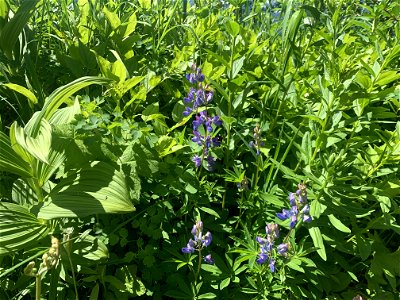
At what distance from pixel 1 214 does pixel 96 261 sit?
37 cm

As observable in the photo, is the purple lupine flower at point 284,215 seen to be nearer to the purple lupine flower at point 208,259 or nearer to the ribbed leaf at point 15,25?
the purple lupine flower at point 208,259

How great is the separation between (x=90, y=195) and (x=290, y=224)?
28.1 inches

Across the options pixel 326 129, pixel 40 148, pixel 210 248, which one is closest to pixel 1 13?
pixel 40 148

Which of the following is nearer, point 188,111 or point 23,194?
point 23,194

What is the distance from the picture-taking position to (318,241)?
64.8 inches

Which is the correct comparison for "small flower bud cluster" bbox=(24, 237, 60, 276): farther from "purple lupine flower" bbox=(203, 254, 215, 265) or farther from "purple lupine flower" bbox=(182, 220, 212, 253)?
"purple lupine flower" bbox=(203, 254, 215, 265)

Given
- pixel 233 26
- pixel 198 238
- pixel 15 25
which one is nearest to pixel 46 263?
pixel 198 238

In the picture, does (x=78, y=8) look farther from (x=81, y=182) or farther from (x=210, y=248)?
(x=210, y=248)

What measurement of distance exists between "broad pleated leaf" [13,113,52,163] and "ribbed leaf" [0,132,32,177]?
80 mm

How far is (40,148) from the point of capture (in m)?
1.38

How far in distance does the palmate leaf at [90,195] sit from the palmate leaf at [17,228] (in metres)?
0.09

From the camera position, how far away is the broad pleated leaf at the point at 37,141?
134 centimetres

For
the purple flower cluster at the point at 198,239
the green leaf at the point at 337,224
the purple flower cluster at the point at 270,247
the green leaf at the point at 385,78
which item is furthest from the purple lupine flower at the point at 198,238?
the green leaf at the point at 385,78

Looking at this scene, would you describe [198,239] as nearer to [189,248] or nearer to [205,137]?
[189,248]
